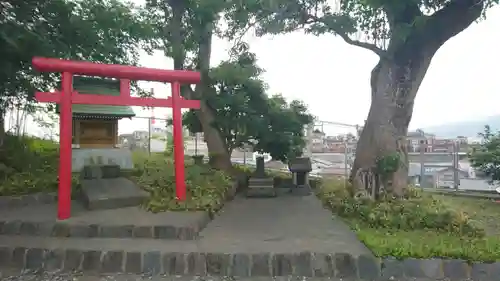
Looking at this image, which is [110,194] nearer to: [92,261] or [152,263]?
[92,261]

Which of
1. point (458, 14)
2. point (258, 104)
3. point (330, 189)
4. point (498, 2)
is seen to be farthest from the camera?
point (258, 104)

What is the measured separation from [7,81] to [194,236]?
15.1ft

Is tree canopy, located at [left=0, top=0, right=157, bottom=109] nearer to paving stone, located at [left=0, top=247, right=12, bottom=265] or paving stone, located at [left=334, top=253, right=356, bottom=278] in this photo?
paving stone, located at [left=0, top=247, right=12, bottom=265]

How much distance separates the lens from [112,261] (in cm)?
352

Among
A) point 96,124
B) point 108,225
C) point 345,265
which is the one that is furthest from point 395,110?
point 96,124

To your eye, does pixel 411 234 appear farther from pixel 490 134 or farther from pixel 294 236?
pixel 490 134

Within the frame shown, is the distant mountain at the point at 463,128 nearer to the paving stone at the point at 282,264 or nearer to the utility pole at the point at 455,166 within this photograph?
the utility pole at the point at 455,166

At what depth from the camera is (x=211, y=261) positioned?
3.45 meters

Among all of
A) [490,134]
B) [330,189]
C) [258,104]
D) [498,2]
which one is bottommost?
[330,189]

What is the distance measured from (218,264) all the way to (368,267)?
4.94 ft

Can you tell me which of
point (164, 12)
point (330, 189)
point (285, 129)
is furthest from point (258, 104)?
point (164, 12)

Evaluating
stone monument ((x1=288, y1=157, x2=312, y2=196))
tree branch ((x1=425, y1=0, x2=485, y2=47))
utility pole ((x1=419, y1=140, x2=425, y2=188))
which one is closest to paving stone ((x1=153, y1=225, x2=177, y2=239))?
stone monument ((x1=288, y1=157, x2=312, y2=196))

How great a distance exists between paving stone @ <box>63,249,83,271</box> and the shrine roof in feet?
9.03

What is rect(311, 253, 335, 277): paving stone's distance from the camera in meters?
3.37
